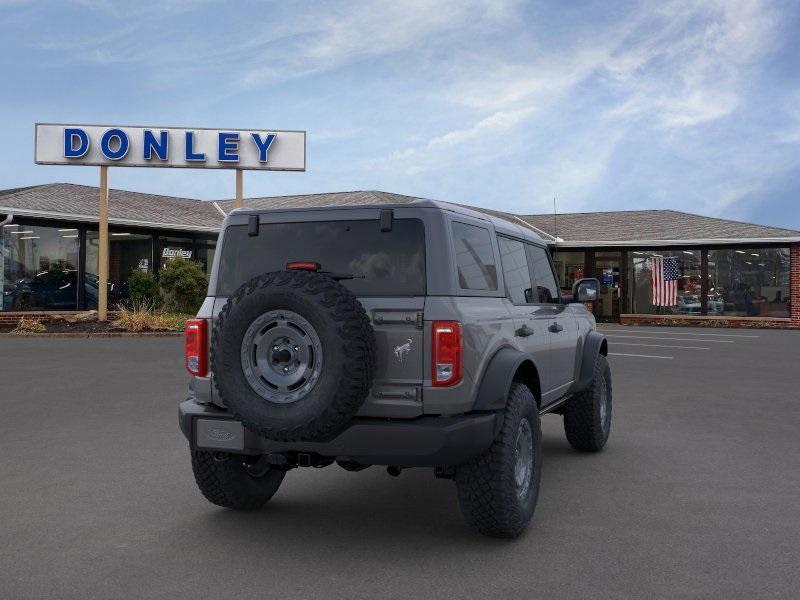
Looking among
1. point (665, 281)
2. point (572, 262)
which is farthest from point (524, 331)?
point (572, 262)

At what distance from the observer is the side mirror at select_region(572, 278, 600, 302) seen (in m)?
7.05

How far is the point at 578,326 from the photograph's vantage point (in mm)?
7082

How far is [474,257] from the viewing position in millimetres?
5074

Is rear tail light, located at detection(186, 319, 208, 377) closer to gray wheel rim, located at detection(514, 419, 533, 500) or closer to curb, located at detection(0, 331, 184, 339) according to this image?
gray wheel rim, located at detection(514, 419, 533, 500)

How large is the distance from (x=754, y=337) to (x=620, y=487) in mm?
19708

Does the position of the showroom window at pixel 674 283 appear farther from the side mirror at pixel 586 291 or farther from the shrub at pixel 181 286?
the side mirror at pixel 586 291

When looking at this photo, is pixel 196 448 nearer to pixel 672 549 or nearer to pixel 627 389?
pixel 672 549

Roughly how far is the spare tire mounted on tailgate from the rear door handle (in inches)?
51.9

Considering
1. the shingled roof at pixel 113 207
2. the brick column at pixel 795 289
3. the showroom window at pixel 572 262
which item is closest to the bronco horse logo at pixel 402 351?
the shingled roof at pixel 113 207

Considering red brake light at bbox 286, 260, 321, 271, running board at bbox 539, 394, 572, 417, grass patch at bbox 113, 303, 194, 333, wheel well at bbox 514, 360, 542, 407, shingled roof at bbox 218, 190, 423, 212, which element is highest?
shingled roof at bbox 218, 190, 423, 212

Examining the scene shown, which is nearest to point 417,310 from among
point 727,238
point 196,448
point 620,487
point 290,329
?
point 290,329

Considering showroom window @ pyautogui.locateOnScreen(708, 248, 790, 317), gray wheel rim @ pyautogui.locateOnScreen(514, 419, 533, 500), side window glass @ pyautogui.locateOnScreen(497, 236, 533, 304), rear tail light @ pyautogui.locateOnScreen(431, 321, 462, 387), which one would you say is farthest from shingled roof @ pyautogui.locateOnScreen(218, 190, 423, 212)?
rear tail light @ pyautogui.locateOnScreen(431, 321, 462, 387)

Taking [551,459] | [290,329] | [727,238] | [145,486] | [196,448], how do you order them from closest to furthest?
1. [290,329]
2. [196,448]
3. [145,486]
4. [551,459]
5. [727,238]

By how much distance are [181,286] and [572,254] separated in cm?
1629
